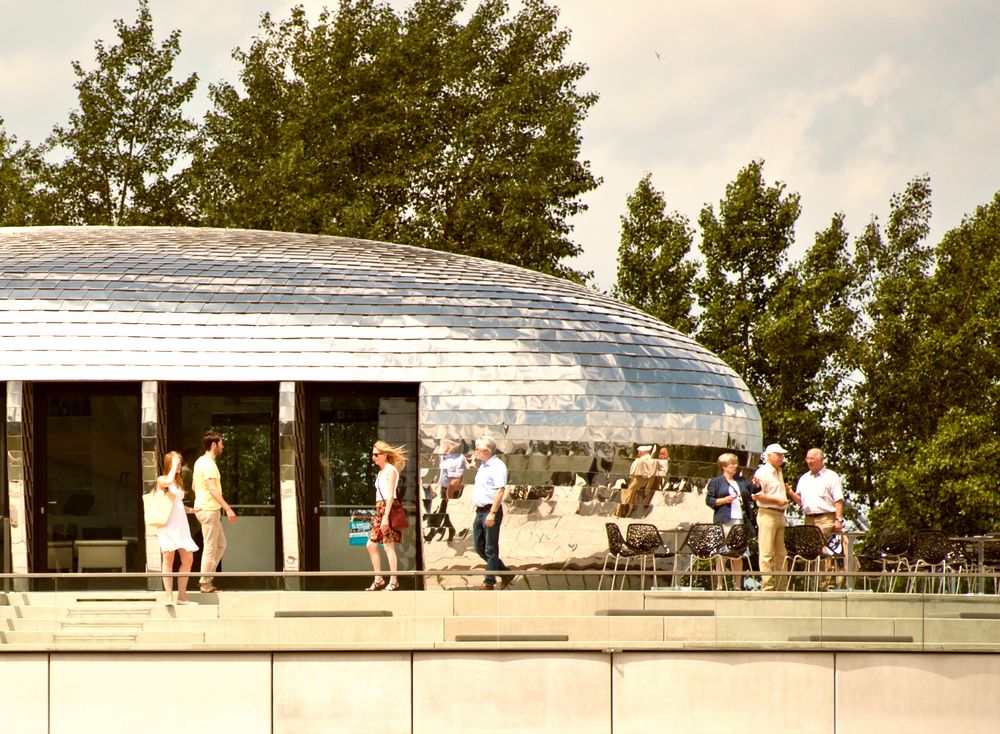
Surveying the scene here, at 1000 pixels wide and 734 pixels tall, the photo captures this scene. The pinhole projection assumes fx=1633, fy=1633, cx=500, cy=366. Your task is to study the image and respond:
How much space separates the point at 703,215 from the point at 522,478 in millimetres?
15376

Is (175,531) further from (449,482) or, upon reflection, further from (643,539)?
(643,539)

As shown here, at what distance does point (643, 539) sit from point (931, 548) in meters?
3.18

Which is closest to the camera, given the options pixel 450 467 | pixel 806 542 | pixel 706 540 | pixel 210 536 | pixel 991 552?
pixel 806 542

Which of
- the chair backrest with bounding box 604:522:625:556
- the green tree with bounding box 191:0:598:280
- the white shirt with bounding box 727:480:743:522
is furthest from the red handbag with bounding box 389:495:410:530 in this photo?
the green tree with bounding box 191:0:598:280

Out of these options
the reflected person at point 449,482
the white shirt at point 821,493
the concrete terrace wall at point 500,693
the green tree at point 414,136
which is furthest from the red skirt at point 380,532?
the green tree at point 414,136

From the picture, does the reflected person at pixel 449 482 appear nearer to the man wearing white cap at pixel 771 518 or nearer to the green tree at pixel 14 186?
the man wearing white cap at pixel 771 518

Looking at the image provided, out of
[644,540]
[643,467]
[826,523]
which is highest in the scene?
[643,467]

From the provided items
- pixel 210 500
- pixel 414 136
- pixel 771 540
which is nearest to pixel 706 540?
pixel 771 540

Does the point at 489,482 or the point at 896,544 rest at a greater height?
the point at 489,482

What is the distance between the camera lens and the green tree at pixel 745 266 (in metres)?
33.2

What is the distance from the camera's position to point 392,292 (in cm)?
2058

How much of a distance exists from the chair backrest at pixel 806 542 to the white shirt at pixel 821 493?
832 mm

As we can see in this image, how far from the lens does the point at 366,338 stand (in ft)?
65.2

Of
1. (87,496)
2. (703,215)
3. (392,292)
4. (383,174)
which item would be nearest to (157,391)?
(87,496)
